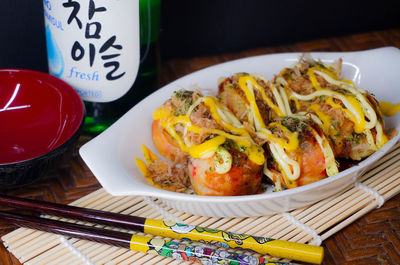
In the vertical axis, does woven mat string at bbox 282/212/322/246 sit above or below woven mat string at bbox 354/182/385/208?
below

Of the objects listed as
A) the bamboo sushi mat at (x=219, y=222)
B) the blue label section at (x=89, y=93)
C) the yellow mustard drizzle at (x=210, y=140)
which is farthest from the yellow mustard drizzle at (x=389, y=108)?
the blue label section at (x=89, y=93)

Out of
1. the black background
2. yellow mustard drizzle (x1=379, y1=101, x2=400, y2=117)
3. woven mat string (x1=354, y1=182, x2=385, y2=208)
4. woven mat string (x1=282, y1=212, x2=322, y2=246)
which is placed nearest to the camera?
woven mat string (x1=282, y1=212, x2=322, y2=246)

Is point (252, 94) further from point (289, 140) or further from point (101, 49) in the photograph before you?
point (101, 49)

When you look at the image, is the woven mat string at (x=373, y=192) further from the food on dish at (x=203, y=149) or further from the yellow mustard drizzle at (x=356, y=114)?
the food on dish at (x=203, y=149)

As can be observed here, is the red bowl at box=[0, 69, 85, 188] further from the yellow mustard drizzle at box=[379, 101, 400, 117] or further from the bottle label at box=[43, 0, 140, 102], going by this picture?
the yellow mustard drizzle at box=[379, 101, 400, 117]

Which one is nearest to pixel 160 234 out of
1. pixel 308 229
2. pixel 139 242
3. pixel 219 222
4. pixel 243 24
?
pixel 139 242

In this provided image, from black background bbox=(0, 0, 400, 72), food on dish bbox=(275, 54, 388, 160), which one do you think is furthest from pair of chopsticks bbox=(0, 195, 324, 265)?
black background bbox=(0, 0, 400, 72)

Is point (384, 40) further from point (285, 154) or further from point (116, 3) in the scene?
point (116, 3)
